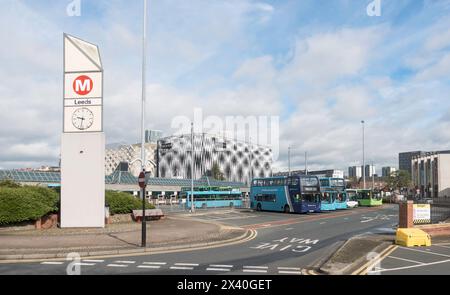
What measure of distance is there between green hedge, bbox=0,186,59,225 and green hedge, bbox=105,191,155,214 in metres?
4.99

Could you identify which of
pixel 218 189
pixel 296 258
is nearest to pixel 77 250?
pixel 296 258

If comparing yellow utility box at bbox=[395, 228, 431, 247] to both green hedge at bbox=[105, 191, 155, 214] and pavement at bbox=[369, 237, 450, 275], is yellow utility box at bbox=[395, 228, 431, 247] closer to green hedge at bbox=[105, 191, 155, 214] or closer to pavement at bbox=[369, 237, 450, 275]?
pavement at bbox=[369, 237, 450, 275]

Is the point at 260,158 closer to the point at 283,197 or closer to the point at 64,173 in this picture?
the point at 283,197

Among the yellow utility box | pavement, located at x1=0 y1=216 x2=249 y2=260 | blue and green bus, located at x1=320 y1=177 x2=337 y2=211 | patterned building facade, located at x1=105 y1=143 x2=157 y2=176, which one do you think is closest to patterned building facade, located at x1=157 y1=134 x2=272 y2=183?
patterned building facade, located at x1=105 y1=143 x2=157 y2=176

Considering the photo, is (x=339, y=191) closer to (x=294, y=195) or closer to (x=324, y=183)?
(x=324, y=183)

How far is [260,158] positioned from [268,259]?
128 metres

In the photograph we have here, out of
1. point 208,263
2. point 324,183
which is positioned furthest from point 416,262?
point 324,183

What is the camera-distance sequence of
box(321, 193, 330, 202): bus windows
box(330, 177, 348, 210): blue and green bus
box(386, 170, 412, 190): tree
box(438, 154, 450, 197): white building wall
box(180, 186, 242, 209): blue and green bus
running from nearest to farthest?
box(321, 193, 330, 202): bus windows, box(330, 177, 348, 210): blue and green bus, box(180, 186, 242, 209): blue and green bus, box(438, 154, 450, 197): white building wall, box(386, 170, 412, 190): tree

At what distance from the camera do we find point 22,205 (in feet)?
69.6

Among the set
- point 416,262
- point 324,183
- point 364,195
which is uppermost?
point 324,183

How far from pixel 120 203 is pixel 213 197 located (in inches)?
1097

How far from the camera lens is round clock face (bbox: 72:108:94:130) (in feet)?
75.9
